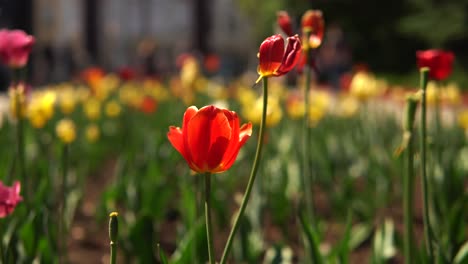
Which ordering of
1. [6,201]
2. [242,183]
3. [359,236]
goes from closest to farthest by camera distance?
1. [6,201]
2. [359,236]
3. [242,183]

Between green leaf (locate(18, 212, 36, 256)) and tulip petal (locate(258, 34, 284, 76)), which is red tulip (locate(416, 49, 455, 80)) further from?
green leaf (locate(18, 212, 36, 256))

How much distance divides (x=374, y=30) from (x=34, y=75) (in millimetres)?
8970

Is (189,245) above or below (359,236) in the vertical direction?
above

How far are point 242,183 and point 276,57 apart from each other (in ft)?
9.58

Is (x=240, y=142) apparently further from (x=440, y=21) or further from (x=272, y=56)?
(x=440, y=21)

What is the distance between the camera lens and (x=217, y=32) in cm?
2444

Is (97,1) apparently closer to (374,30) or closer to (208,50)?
(208,50)

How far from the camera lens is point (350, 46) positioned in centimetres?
1936

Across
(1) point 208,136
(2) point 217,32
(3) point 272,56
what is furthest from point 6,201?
(2) point 217,32

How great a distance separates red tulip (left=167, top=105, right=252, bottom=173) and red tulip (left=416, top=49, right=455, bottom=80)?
0.67 meters

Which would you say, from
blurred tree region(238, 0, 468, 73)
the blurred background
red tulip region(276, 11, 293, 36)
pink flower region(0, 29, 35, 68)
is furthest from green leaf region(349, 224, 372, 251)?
blurred tree region(238, 0, 468, 73)

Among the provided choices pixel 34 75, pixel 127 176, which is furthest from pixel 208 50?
pixel 127 176

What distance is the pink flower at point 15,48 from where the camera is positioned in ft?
5.36

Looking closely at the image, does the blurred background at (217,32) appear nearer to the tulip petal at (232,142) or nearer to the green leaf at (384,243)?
the green leaf at (384,243)
